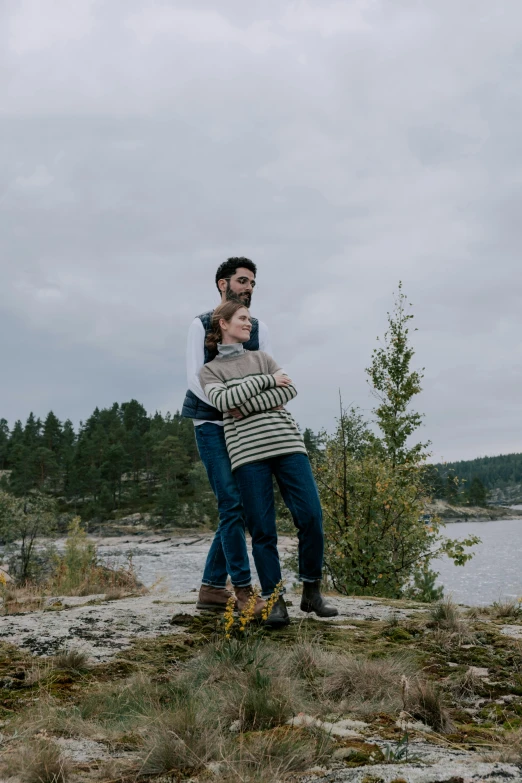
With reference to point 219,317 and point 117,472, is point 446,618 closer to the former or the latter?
point 219,317

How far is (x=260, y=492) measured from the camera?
3.98 metres

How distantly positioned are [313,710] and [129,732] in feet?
2.22

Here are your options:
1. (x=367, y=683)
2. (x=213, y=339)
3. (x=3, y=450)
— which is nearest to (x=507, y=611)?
(x=367, y=683)

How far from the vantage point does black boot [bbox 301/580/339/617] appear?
14.1ft

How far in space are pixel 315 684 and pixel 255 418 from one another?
68.3 inches

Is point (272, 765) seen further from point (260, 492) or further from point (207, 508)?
point (207, 508)

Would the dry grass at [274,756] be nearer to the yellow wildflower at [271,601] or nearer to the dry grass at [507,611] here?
the yellow wildflower at [271,601]

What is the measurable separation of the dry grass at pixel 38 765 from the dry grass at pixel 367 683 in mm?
1092

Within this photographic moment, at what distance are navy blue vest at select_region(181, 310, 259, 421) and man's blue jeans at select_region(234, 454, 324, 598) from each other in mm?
497

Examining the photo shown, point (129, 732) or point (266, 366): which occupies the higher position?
point (266, 366)

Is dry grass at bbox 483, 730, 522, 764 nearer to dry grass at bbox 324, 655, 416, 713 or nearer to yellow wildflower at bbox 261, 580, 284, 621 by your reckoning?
dry grass at bbox 324, 655, 416, 713

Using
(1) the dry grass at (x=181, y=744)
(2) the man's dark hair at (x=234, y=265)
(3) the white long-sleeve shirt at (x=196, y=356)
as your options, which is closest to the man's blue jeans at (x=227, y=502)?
(3) the white long-sleeve shirt at (x=196, y=356)

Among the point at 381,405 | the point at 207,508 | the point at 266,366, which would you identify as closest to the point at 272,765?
the point at 266,366

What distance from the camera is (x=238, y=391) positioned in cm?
393
